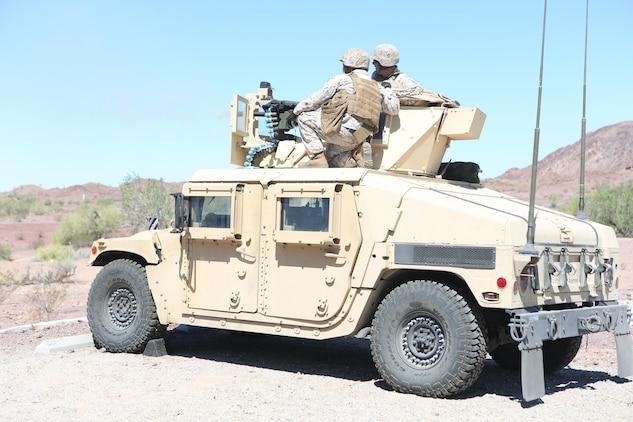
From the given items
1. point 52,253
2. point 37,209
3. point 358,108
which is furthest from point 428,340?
point 37,209

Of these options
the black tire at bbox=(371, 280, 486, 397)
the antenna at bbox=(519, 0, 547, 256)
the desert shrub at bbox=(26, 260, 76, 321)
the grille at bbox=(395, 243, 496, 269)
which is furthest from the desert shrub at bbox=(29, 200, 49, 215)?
the antenna at bbox=(519, 0, 547, 256)

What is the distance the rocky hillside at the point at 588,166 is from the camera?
196 feet

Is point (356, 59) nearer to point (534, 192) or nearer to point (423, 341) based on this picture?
point (534, 192)

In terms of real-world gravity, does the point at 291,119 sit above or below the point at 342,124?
above

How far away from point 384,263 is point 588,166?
2719 inches

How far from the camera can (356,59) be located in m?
8.12

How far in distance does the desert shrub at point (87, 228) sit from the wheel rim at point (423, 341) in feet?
87.3

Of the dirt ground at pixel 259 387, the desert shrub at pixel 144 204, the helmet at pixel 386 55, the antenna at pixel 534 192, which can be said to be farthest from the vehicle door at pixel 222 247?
the desert shrub at pixel 144 204

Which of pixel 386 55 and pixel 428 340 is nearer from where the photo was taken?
pixel 428 340

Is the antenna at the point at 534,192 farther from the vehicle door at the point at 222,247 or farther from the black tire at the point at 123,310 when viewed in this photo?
the black tire at the point at 123,310

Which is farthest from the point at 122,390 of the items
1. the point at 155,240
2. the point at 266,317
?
the point at 155,240

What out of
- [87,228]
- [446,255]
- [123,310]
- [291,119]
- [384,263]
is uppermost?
[291,119]

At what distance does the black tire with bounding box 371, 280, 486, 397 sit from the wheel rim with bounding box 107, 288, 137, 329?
10.2ft

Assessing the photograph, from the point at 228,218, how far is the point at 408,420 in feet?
9.81
